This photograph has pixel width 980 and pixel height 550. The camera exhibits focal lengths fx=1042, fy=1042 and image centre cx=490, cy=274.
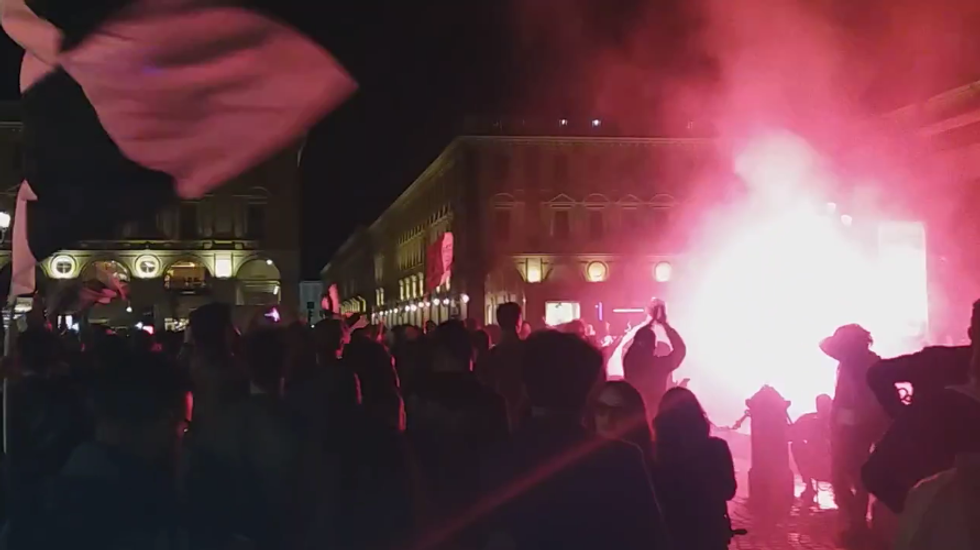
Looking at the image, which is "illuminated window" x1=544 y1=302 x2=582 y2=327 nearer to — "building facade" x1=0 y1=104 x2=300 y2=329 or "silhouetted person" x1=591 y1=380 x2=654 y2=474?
"building facade" x1=0 y1=104 x2=300 y2=329

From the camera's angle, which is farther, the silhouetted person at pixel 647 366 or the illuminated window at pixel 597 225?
the illuminated window at pixel 597 225

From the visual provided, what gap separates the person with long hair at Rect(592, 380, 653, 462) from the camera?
414 centimetres

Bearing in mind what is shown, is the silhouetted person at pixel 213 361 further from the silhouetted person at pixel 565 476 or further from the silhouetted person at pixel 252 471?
the silhouetted person at pixel 565 476

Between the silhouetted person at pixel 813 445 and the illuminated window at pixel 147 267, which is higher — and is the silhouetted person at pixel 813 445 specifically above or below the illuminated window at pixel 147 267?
below

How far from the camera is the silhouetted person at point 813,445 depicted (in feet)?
35.0

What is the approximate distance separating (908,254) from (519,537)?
15.4 metres

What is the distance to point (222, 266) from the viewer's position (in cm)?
5875

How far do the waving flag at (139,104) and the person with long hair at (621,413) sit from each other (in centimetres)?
194

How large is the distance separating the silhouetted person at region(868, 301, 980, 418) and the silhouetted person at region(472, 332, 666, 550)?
63.5 inches

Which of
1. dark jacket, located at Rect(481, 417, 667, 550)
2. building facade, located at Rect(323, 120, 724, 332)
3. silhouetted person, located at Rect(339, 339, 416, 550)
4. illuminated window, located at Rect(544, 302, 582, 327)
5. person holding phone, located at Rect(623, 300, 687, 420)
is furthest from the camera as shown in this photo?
building facade, located at Rect(323, 120, 724, 332)

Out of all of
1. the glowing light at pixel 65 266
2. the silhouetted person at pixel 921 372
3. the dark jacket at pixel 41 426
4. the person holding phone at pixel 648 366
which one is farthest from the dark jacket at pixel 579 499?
the glowing light at pixel 65 266

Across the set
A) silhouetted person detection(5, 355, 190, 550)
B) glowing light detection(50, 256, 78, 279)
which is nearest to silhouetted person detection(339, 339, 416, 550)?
silhouetted person detection(5, 355, 190, 550)

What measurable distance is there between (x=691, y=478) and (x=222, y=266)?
56721 millimetres

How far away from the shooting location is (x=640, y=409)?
13.6 ft
